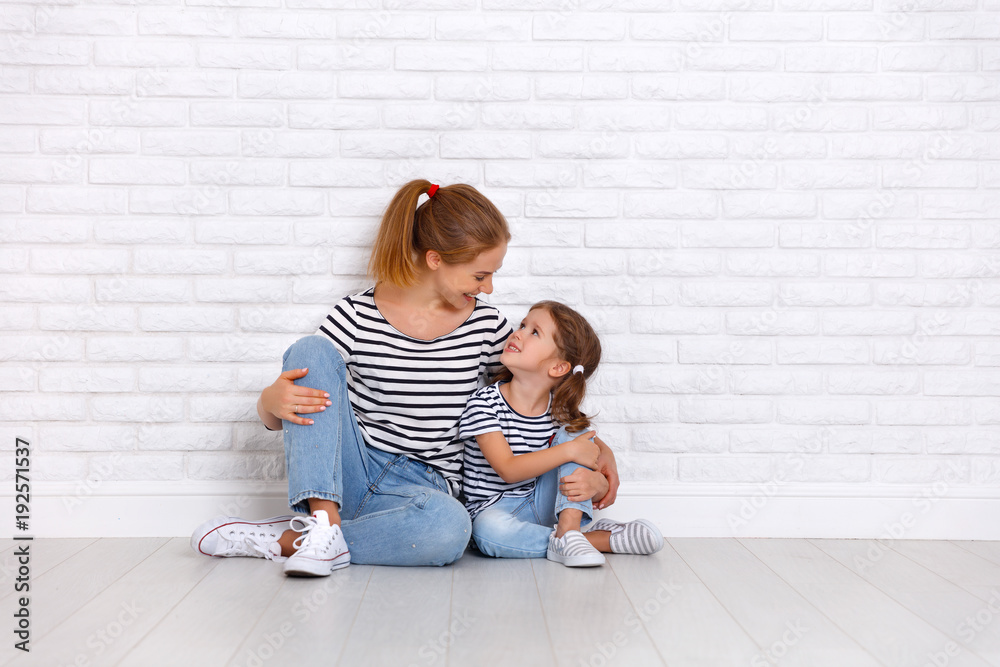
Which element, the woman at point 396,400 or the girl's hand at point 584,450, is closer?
the woman at point 396,400

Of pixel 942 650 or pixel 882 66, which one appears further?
pixel 882 66

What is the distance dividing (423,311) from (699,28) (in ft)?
3.41

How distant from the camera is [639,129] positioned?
6.72ft

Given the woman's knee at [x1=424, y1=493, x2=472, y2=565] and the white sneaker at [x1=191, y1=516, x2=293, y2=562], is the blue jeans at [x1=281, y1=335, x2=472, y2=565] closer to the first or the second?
the woman's knee at [x1=424, y1=493, x2=472, y2=565]

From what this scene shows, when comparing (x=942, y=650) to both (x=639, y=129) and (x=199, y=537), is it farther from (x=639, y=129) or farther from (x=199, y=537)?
(x=199, y=537)

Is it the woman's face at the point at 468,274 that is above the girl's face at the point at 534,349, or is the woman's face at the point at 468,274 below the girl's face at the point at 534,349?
above

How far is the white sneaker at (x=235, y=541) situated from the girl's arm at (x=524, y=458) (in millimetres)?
534

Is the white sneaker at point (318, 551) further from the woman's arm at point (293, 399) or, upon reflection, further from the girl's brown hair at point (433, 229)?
the girl's brown hair at point (433, 229)

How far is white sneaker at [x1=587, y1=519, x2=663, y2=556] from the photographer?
1.85m

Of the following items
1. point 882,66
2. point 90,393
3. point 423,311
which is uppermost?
point 882,66

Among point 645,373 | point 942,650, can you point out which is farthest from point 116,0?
point 942,650

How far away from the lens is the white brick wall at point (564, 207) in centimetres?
201

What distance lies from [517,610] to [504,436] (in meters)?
0.53

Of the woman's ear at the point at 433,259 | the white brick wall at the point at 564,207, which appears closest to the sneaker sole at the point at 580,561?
the white brick wall at the point at 564,207
